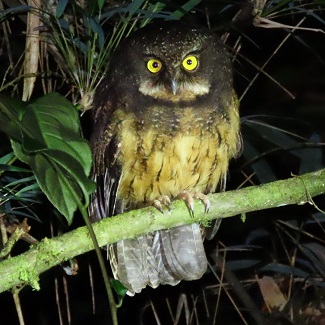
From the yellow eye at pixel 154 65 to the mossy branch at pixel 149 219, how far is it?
65 cm

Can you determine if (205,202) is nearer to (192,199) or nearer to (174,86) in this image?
(192,199)

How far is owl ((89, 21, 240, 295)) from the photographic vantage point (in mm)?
2557

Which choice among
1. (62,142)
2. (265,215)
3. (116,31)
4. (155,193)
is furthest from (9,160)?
(265,215)

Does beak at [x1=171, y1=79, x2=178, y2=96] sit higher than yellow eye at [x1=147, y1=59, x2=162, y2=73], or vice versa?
yellow eye at [x1=147, y1=59, x2=162, y2=73]

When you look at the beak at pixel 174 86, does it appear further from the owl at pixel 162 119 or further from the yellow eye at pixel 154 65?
the yellow eye at pixel 154 65

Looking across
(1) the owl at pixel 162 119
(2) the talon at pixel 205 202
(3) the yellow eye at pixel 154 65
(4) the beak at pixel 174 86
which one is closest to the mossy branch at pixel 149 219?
(2) the talon at pixel 205 202

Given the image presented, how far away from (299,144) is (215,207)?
1114 millimetres

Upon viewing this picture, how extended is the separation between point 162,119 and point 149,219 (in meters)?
0.60

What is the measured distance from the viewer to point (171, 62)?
2592 millimetres

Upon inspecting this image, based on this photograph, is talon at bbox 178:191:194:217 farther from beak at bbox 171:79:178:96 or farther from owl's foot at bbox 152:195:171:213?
beak at bbox 171:79:178:96

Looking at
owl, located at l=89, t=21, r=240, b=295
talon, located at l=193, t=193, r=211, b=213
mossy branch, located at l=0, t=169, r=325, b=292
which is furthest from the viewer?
owl, located at l=89, t=21, r=240, b=295

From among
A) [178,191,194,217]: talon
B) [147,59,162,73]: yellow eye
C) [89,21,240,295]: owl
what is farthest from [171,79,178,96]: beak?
[178,191,194,217]: talon

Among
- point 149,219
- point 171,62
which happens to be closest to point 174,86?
point 171,62

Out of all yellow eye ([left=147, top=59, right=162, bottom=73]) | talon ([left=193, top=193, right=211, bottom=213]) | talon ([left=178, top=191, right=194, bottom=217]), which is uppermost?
yellow eye ([left=147, top=59, right=162, bottom=73])
